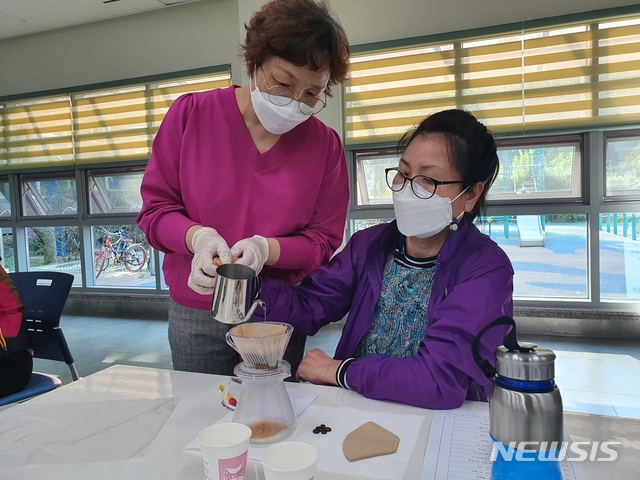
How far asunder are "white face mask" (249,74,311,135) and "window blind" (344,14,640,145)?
9.21 feet

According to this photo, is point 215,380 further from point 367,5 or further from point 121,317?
point 121,317

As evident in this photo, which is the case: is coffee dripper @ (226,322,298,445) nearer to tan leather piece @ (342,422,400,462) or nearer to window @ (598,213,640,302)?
tan leather piece @ (342,422,400,462)

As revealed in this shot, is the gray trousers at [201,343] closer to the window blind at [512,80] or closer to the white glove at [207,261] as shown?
the white glove at [207,261]

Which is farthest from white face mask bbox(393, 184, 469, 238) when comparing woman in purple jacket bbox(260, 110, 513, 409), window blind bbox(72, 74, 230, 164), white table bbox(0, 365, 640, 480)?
window blind bbox(72, 74, 230, 164)

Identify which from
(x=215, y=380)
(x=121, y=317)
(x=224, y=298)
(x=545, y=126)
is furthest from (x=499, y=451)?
(x=121, y=317)

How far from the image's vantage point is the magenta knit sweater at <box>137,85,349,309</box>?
127cm

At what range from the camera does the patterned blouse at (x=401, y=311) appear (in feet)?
4.07

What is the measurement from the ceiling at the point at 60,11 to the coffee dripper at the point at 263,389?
440 centimetres

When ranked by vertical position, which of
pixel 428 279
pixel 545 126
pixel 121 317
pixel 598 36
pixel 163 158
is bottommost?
pixel 121 317

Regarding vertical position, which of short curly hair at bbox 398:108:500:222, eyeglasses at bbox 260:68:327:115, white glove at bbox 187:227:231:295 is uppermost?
eyeglasses at bbox 260:68:327:115

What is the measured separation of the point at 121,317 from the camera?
16.4 ft

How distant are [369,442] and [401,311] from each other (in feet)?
1.60

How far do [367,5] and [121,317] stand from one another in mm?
3986

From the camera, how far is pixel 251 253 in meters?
1.11
